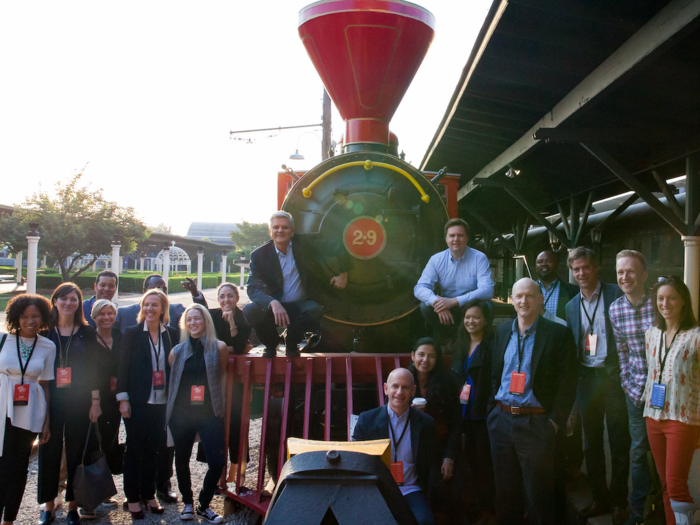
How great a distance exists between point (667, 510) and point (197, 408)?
2732mm

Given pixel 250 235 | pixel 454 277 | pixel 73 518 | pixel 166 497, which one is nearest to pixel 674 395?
pixel 454 277

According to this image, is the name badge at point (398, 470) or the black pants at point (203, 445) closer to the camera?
the name badge at point (398, 470)

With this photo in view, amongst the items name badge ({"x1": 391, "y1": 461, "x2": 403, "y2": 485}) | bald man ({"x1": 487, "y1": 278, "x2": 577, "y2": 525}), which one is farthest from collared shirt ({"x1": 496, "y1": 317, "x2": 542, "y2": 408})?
name badge ({"x1": 391, "y1": 461, "x2": 403, "y2": 485})

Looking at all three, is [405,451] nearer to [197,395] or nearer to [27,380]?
[197,395]

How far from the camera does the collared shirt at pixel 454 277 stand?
368cm

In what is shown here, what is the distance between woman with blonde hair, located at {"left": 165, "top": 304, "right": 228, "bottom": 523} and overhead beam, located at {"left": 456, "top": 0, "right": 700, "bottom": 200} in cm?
325

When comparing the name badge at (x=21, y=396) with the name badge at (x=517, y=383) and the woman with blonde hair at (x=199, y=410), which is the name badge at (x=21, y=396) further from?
the name badge at (x=517, y=383)

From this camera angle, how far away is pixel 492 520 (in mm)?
3500

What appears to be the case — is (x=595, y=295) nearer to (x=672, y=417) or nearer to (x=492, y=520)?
(x=672, y=417)

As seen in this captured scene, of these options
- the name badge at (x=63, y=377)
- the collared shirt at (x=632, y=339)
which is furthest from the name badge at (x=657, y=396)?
the name badge at (x=63, y=377)

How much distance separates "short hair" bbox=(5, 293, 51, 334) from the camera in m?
3.35

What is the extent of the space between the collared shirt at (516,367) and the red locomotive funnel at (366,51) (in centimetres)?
236

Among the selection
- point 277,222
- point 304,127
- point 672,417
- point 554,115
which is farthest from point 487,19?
point 304,127

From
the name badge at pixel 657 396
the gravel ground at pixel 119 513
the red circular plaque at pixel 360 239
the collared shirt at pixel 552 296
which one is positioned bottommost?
the gravel ground at pixel 119 513
